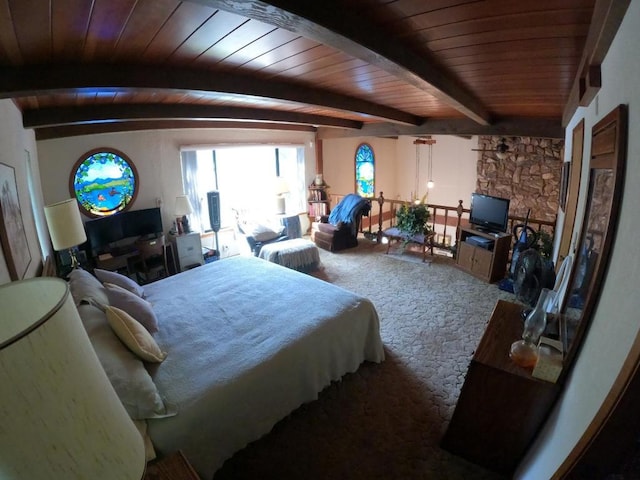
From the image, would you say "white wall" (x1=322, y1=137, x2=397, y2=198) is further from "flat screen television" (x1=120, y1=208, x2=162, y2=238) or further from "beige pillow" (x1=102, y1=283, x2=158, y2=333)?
"beige pillow" (x1=102, y1=283, x2=158, y2=333)

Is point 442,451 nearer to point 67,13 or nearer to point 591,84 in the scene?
point 591,84

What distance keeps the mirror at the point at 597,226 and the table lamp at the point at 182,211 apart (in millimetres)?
4707

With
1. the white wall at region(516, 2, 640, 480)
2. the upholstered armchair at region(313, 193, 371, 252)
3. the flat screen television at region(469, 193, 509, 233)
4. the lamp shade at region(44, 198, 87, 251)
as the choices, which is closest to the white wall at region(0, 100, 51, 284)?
the lamp shade at region(44, 198, 87, 251)

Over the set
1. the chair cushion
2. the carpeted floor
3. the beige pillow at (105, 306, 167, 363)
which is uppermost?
the beige pillow at (105, 306, 167, 363)

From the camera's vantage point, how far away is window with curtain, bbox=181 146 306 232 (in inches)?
214

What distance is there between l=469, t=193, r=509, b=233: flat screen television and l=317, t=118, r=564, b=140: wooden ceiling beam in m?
0.85

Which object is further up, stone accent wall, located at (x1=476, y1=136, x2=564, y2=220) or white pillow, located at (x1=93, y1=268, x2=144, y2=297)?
stone accent wall, located at (x1=476, y1=136, x2=564, y2=220)

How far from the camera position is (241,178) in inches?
240

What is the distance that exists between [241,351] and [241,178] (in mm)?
4557

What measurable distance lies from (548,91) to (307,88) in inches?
74.8

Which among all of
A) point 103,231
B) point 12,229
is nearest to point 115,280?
point 12,229

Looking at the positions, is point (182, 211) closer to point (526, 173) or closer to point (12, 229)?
point (12, 229)

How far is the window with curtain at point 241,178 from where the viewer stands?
17.8 feet

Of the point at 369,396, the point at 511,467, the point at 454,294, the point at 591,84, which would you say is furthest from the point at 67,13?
the point at 454,294
